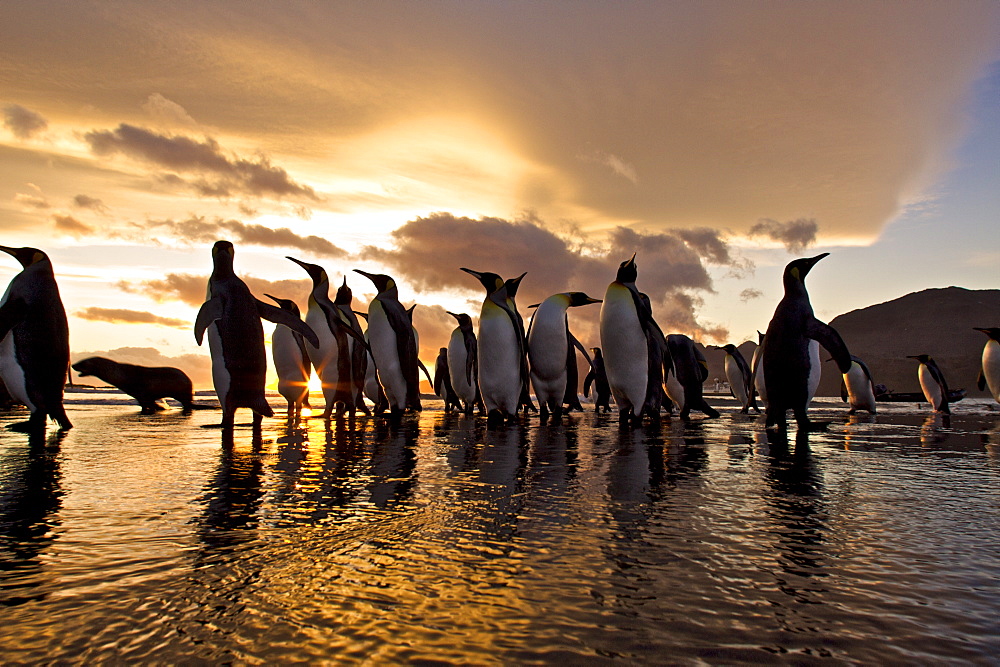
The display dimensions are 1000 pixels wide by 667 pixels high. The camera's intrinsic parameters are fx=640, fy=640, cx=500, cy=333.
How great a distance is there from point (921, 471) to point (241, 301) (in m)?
6.94

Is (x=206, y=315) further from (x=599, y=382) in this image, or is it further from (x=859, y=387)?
(x=859, y=387)

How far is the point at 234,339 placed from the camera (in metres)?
7.42

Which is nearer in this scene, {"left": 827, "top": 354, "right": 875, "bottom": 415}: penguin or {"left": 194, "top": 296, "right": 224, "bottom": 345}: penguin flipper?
{"left": 194, "top": 296, "right": 224, "bottom": 345}: penguin flipper

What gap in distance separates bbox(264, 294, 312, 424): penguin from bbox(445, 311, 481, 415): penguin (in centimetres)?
425

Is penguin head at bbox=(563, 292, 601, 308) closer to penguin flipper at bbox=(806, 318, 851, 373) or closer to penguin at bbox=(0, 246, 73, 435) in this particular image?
penguin flipper at bbox=(806, 318, 851, 373)

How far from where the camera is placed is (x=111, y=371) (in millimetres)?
13164

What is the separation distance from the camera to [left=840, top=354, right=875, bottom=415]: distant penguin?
15.4 meters

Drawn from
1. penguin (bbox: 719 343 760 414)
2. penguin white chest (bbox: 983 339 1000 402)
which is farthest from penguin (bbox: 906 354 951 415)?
penguin (bbox: 719 343 760 414)

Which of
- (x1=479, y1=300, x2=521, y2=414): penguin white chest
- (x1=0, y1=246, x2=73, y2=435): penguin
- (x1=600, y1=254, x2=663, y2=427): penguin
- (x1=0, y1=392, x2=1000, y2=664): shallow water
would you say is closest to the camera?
(x1=0, y1=392, x2=1000, y2=664): shallow water

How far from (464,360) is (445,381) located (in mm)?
3178

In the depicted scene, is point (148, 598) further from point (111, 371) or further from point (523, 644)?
point (111, 371)

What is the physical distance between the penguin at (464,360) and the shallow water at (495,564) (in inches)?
Answer: 426

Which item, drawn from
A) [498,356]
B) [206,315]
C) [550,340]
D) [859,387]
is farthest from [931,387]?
[206,315]

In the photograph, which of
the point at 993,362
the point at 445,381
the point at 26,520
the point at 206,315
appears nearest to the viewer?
the point at 26,520
